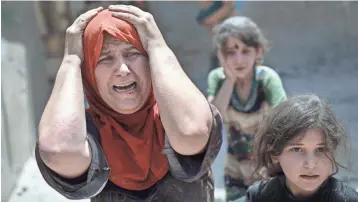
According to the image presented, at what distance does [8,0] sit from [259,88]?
2.34 meters

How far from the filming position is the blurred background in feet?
12.3

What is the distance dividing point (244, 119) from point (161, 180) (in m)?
1.03

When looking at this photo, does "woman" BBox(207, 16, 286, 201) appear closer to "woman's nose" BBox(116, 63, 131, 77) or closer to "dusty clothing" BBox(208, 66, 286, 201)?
"dusty clothing" BBox(208, 66, 286, 201)

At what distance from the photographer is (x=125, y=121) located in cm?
133

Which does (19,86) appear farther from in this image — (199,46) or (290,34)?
(290,34)

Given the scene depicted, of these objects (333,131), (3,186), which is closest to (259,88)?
(333,131)

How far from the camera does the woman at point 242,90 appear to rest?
228 cm

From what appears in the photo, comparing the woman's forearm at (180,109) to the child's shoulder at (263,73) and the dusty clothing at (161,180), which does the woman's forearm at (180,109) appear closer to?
the dusty clothing at (161,180)

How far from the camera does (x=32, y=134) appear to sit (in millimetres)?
3785

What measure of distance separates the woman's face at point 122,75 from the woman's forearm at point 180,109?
5cm

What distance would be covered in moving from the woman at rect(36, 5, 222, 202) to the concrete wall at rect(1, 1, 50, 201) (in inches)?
78.1

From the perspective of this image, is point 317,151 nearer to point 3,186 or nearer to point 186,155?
point 186,155

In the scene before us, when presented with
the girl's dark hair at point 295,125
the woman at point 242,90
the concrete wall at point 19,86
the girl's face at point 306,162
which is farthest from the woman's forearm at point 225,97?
the concrete wall at point 19,86

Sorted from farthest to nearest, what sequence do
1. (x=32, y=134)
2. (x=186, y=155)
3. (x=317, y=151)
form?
(x=32, y=134) < (x=317, y=151) < (x=186, y=155)
